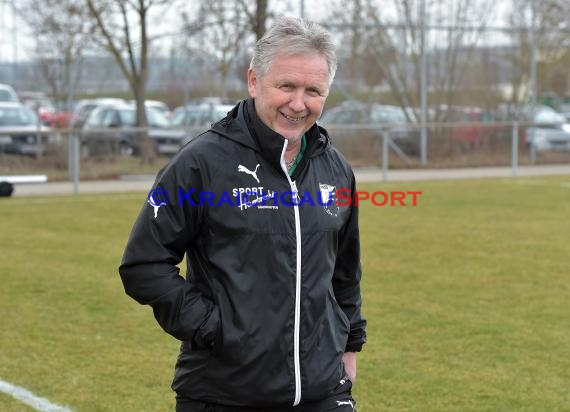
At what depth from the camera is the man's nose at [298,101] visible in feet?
9.84

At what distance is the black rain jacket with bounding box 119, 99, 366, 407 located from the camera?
2.95 m

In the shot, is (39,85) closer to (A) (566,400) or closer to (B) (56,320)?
(B) (56,320)

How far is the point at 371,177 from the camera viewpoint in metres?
22.8

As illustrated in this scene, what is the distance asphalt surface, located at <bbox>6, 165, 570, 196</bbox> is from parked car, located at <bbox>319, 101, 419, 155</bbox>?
0.79 metres

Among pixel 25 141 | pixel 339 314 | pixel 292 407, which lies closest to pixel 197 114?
pixel 25 141

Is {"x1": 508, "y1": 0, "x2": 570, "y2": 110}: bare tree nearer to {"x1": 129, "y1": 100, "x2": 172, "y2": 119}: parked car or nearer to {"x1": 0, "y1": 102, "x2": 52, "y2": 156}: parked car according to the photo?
{"x1": 129, "y1": 100, "x2": 172, "y2": 119}: parked car

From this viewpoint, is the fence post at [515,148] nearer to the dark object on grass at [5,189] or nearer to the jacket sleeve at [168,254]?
the dark object on grass at [5,189]

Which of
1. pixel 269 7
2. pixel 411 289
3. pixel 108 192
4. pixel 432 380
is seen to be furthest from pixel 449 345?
pixel 269 7

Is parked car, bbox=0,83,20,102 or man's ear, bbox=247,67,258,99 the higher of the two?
man's ear, bbox=247,67,258,99

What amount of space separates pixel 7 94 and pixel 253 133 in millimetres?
22849

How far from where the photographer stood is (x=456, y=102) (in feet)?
88.3

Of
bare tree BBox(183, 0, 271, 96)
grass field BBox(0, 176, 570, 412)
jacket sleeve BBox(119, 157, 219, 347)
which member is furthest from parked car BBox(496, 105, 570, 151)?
jacket sleeve BBox(119, 157, 219, 347)

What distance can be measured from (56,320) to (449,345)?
2.99 meters

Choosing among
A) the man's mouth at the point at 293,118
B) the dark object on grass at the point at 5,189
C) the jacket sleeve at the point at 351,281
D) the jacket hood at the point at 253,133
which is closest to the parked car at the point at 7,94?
the dark object on grass at the point at 5,189
